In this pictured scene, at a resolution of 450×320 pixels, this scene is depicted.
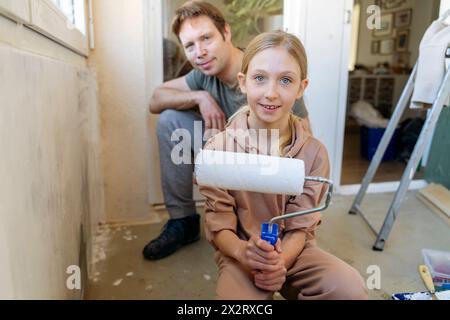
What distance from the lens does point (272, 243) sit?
64 centimetres

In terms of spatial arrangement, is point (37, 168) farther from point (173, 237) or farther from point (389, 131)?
point (389, 131)

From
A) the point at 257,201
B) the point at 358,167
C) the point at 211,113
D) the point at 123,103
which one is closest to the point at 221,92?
the point at 211,113

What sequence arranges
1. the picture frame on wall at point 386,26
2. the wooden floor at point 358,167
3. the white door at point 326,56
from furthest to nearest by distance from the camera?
the picture frame on wall at point 386,26 → the wooden floor at point 358,167 → the white door at point 326,56

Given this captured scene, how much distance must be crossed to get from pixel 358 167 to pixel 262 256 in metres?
1.81

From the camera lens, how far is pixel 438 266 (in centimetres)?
113

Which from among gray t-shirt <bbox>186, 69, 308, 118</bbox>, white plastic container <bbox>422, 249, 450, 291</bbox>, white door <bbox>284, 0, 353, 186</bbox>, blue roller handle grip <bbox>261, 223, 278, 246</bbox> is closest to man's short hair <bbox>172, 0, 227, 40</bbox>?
gray t-shirt <bbox>186, 69, 308, 118</bbox>

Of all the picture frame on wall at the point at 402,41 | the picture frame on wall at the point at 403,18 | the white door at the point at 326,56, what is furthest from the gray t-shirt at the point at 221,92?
the picture frame on wall at the point at 402,41

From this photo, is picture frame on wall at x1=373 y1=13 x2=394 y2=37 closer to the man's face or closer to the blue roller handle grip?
the man's face

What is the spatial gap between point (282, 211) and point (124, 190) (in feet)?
2.77

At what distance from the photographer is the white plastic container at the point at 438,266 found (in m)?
1.05

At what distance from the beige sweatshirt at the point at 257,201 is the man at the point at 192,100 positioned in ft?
0.93

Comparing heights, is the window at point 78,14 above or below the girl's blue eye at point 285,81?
above

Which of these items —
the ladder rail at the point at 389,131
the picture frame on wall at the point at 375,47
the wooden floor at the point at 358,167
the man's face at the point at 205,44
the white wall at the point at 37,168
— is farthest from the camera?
the picture frame on wall at the point at 375,47

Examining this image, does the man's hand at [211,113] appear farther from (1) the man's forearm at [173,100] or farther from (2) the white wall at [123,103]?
(2) the white wall at [123,103]
